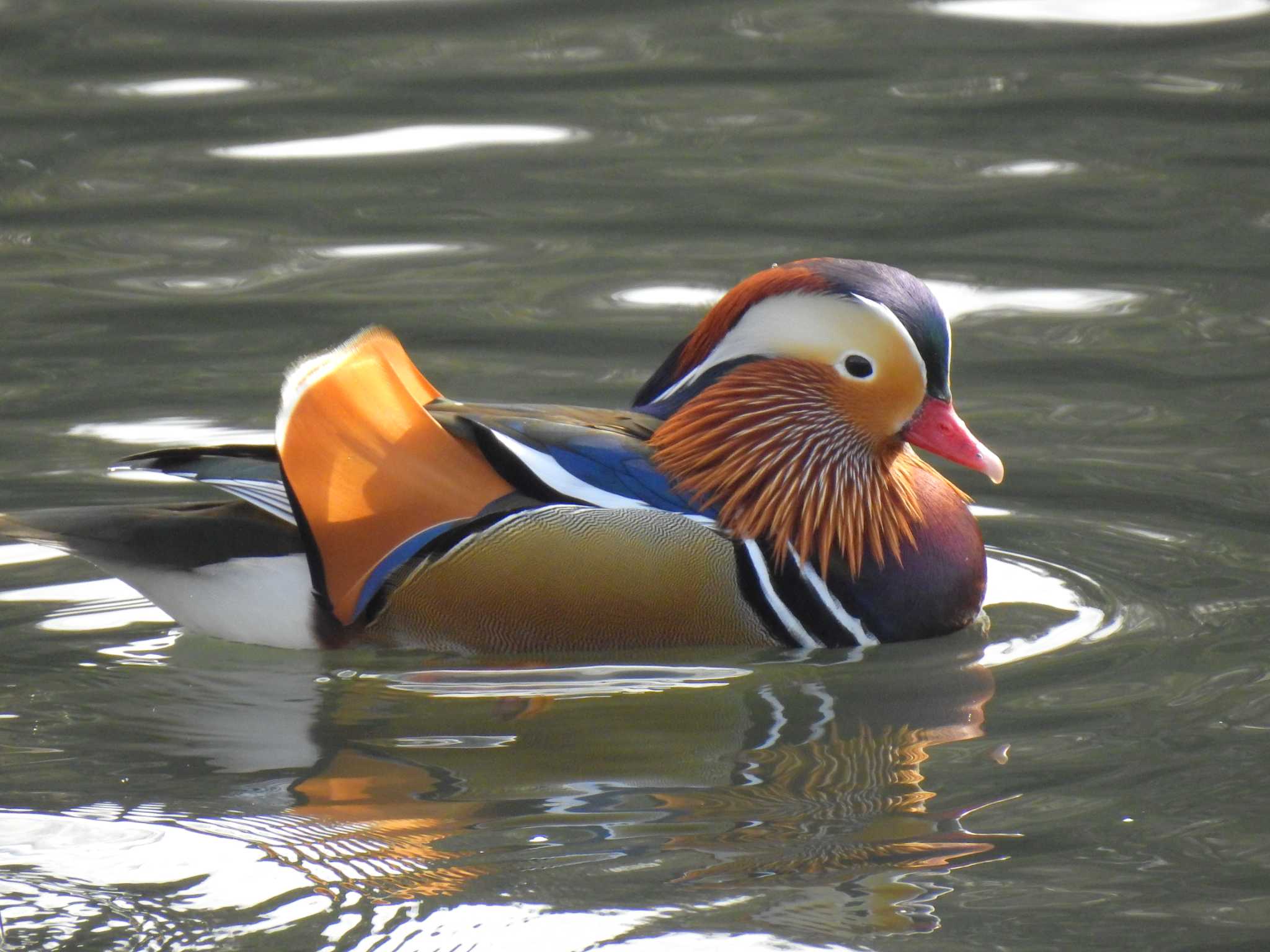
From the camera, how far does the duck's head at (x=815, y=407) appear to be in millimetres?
4840

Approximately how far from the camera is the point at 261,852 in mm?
3730

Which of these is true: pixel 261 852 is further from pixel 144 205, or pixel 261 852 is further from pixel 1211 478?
pixel 144 205

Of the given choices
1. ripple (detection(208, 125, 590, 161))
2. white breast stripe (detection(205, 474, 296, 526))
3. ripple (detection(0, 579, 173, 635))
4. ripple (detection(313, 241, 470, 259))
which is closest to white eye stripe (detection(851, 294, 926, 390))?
white breast stripe (detection(205, 474, 296, 526))

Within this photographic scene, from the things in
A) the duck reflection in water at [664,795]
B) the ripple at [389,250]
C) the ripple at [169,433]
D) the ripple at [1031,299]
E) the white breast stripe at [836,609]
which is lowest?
the duck reflection in water at [664,795]

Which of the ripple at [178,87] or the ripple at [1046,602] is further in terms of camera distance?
the ripple at [178,87]

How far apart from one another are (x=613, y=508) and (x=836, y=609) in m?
0.60

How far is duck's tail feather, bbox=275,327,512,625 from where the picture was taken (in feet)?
15.4

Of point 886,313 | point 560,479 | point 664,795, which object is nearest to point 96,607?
point 560,479

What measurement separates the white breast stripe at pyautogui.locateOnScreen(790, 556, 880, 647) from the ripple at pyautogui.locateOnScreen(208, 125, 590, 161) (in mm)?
4614

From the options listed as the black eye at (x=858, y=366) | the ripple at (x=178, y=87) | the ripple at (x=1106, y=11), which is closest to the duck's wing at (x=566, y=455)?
the black eye at (x=858, y=366)

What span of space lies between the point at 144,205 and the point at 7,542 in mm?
3290

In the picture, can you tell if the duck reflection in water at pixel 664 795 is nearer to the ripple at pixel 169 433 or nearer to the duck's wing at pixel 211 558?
the duck's wing at pixel 211 558

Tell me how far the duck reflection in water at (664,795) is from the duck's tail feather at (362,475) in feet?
0.95

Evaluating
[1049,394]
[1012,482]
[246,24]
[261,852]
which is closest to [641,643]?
[261,852]
